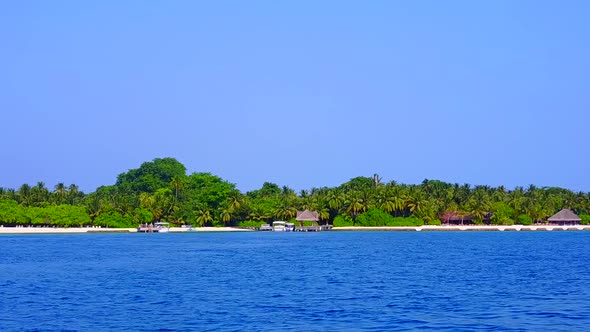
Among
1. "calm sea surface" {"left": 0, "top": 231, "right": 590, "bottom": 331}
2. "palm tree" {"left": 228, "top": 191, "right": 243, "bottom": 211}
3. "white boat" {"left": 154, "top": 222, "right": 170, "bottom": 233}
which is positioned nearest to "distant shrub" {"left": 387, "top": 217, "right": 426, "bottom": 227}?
"palm tree" {"left": 228, "top": 191, "right": 243, "bottom": 211}

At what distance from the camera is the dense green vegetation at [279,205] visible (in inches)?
6417

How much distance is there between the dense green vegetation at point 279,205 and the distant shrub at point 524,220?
211 mm

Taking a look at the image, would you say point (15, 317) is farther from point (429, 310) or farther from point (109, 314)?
point (429, 310)

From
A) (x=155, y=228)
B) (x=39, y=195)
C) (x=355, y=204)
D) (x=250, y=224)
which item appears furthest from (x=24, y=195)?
(x=355, y=204)

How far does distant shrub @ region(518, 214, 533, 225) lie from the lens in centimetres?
18112

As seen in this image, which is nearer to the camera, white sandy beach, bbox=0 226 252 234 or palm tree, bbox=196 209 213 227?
white sandy beach, bbox=0 226 252 234

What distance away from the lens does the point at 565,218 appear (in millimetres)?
180750

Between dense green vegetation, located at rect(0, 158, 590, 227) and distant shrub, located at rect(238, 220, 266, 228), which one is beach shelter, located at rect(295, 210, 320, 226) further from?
distant shrub, located at rect(238, 220, 266, 228)

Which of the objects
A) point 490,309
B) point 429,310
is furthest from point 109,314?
point 490,309

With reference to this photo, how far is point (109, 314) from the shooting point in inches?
1467

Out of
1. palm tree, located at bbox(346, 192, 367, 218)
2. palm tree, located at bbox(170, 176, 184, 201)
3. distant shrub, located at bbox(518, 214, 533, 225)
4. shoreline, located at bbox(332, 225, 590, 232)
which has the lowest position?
shoreline, located at bbox(332, 225, 590, 232)

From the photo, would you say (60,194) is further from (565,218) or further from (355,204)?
(565,218)

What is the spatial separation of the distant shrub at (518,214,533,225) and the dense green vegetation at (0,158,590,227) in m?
0.21

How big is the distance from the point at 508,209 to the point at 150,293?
143 metres
